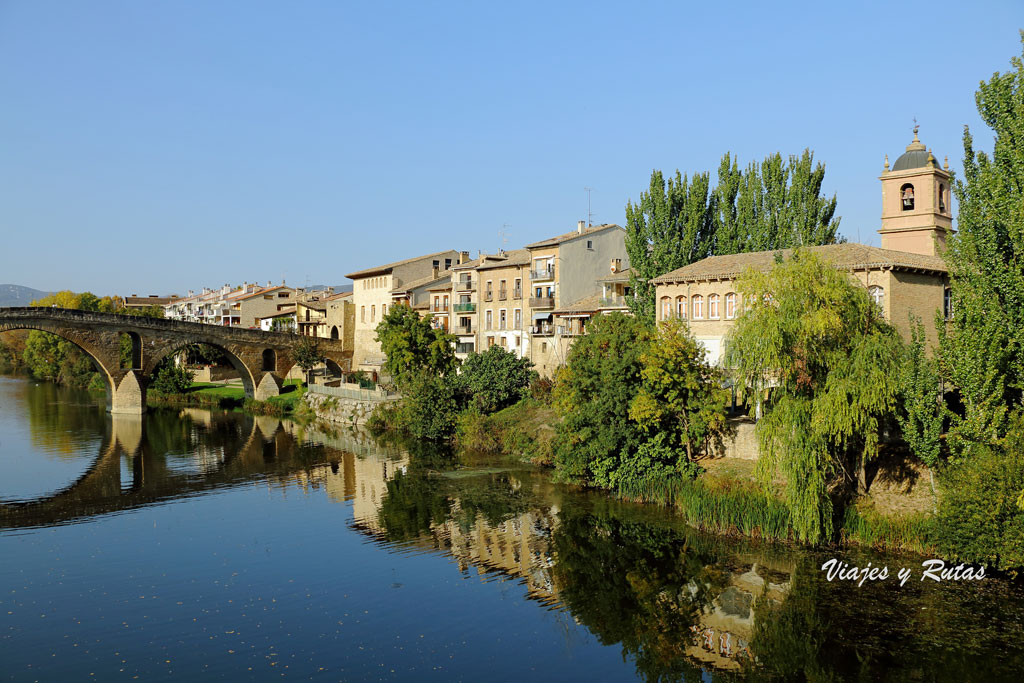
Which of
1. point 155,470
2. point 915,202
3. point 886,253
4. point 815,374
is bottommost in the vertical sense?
point 155,470

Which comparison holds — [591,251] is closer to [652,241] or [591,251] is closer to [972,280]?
[652,241]

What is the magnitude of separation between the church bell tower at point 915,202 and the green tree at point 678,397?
552 inches

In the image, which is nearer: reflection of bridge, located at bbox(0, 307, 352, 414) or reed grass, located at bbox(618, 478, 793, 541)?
reed grass, located at bbox(618, 478, 793, 541)

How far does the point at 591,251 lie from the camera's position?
184 feet

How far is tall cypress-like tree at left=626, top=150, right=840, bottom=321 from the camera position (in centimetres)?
4719

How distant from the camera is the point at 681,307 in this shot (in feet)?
134

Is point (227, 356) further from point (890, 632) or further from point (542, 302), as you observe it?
point (890, 632)

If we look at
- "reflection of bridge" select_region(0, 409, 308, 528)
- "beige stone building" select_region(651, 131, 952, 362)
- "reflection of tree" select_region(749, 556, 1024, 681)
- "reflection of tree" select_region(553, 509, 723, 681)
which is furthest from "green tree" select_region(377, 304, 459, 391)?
"reflection of tree" select_region(749, 556, 1024, 681)

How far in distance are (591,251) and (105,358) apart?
3955 centimetres

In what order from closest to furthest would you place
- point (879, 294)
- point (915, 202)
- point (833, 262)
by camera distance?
point (833, 262), point (879, 294), point (915, 202)

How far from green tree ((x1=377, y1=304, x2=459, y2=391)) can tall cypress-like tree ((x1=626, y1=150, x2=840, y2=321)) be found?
46.9ft

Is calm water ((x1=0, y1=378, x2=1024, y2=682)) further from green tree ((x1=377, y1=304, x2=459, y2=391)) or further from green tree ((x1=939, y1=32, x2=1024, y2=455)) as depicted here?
green tree ((x1=377, y1=304, x2=459, y2=391))

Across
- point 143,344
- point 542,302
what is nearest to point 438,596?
point 542,302

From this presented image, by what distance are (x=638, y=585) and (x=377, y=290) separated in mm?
54392
